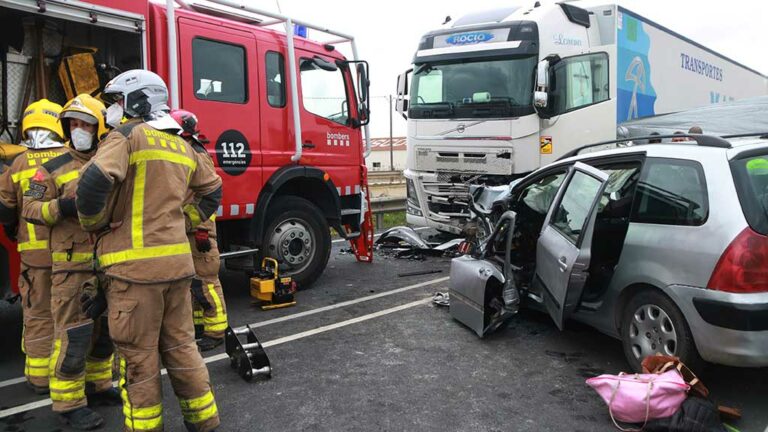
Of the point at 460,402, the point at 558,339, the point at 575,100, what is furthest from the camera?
the point at 575,100

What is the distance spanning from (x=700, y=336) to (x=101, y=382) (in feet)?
11.7

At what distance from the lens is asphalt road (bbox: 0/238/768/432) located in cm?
325

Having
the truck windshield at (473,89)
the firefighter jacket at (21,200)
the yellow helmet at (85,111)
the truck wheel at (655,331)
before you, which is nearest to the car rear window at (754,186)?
the truck wheel at (655,331)

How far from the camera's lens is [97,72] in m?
4.84

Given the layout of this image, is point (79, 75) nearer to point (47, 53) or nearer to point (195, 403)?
point (47, 53)

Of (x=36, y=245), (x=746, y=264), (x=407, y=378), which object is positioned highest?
(x=36, y=245)

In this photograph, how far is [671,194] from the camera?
3.56 meters

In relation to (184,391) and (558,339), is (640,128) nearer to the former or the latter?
(558,339)

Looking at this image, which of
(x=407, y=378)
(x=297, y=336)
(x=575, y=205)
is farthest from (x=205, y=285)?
(x=575, y=205)

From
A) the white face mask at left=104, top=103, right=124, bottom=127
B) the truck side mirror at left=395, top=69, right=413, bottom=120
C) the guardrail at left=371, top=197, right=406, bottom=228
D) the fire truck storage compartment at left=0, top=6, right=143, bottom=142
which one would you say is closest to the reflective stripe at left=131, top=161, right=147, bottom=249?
the white face mask at left=104, top=103, right=124, bottom=127

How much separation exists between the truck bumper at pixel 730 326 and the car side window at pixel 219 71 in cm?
432

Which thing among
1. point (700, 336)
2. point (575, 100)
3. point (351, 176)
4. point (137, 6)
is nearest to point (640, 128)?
point (575, 100)

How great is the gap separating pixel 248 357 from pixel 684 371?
267cm

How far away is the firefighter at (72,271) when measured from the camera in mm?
3150
